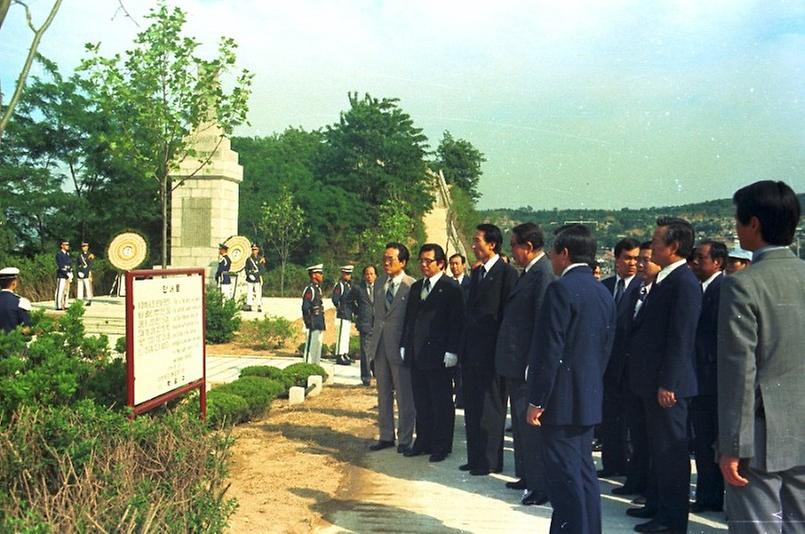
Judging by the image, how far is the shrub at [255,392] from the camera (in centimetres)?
886

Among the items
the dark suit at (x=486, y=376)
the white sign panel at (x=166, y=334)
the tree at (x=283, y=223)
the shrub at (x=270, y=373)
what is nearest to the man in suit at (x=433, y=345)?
the dark suit at (x=486, y=376)

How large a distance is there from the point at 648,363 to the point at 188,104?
16.2m

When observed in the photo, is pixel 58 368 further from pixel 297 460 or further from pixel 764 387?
pixel 764 387

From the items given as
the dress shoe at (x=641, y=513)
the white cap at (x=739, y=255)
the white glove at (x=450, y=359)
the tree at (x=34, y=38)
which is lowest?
the dress shoe at (x=641, y=513)

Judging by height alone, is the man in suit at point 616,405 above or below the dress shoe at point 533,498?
above

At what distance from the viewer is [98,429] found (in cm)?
468

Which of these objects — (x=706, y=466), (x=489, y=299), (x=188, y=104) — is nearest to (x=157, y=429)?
(x=489, y=299)

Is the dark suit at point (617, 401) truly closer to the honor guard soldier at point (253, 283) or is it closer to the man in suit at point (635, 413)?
the man in suit at point (635, 413)

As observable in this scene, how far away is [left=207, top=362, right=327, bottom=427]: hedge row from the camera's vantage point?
7.95 metres

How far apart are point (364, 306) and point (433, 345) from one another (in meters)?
6.11

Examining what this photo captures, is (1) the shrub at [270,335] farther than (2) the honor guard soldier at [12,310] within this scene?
Yes

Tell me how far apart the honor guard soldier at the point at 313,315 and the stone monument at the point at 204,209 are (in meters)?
12.1

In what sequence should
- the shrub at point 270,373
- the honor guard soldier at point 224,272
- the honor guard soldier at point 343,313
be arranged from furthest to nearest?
1. the honor guard soldier at point 224,272
2. the honor guard soldier at point 343,313
3. the shrub at point 270,373

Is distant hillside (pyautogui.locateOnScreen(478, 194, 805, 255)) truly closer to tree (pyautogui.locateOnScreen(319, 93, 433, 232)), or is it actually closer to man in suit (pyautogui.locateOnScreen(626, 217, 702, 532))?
man in suit (pyautogui.locateOnScreen(626, 217, 702, 532))
